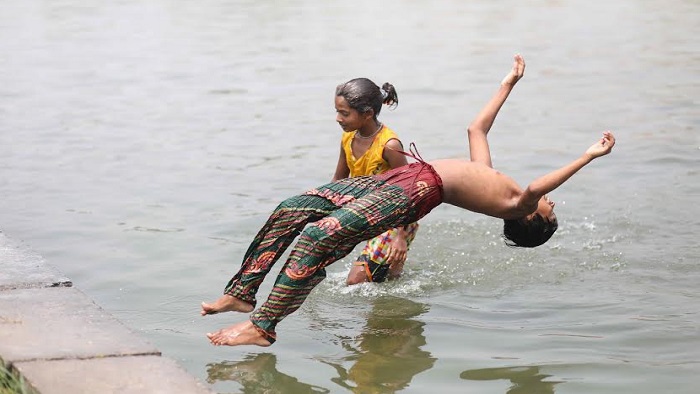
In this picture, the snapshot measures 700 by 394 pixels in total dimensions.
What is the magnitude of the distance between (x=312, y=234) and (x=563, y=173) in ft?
3.67

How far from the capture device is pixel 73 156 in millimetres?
10805

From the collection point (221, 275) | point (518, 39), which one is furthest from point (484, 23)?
point (221, 275)

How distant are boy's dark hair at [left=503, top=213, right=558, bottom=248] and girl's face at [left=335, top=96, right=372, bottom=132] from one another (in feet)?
2.98

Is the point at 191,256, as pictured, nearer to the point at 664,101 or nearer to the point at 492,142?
the point at 492,142

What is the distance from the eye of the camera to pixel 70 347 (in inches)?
191

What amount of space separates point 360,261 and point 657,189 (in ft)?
11.1

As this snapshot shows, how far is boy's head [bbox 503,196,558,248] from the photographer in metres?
5.74

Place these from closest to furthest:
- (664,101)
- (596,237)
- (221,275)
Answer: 1. (221,275)
2. (596,237)
3. (664,101)

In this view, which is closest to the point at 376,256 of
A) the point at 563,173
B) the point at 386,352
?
the point at 386,352

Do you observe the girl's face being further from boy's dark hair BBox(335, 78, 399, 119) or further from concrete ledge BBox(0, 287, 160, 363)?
concrete ledge BBox(0, 287, 160, 363)

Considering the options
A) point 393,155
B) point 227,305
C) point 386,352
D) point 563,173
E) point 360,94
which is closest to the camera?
point 563,173

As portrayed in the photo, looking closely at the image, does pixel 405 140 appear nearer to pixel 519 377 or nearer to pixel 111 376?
pixel 519 377

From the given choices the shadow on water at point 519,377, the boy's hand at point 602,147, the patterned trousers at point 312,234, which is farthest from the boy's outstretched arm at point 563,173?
the shadow on water at point 519,377

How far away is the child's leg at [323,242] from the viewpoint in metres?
5.23
